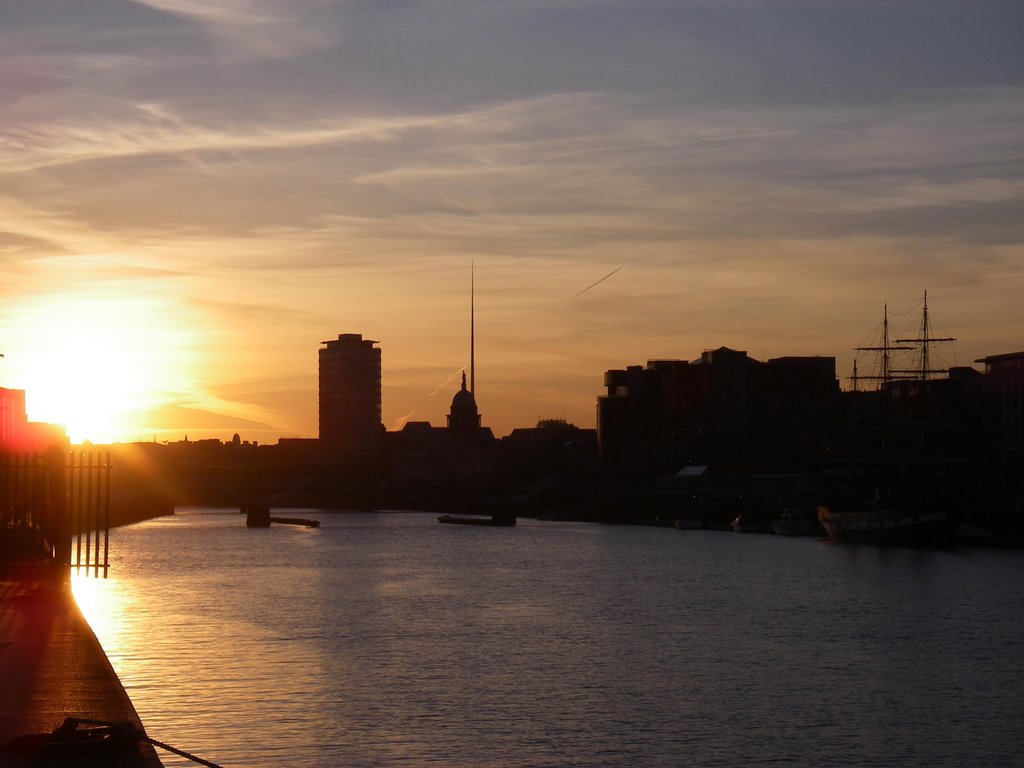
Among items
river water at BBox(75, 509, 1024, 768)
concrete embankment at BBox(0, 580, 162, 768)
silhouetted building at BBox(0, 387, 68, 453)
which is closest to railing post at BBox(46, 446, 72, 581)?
river water at BBox(75, 509, 1024, 768)

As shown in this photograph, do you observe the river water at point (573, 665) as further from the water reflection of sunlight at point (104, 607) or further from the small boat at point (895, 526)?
the small boat at point (895, 526)

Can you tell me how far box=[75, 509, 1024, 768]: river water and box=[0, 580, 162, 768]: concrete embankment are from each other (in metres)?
2.68

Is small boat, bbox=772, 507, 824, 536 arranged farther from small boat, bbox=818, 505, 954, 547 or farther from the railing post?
the railing post

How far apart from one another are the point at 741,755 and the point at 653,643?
22379 millimetres

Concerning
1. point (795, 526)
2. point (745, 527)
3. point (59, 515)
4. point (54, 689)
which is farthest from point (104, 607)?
point (745, 527)

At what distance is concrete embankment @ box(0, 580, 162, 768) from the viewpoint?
23.0 meters

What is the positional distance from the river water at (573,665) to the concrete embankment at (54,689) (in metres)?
2.68

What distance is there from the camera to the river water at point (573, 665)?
1409 inches

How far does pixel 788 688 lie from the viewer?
45.3 metres

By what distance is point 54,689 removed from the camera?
29672 mm

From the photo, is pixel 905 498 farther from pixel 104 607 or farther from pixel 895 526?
pixel 104 607

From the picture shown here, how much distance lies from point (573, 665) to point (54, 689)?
23.4 m

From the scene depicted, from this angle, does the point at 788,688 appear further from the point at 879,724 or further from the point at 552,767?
the point at 552,767

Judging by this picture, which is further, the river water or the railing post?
the railing post
